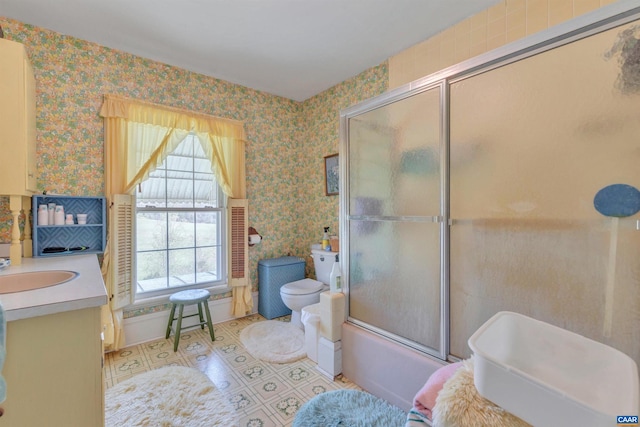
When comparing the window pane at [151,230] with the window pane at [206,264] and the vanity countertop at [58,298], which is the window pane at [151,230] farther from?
the vanity countertop at [58,298]

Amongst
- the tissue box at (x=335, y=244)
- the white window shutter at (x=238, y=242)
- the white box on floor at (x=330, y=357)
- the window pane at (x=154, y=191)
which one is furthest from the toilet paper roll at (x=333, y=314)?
the window pane at (x=154, y=191)

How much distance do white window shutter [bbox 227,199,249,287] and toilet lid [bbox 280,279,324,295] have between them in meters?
0.53

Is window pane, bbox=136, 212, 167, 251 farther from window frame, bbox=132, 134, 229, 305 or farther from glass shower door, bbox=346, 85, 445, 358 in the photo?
glass shower door, bbox=346, 85, 445, 358

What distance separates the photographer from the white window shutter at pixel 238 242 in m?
3.05

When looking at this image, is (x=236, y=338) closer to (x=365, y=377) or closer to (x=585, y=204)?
(x=365, y=377)

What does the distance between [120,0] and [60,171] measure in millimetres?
1391

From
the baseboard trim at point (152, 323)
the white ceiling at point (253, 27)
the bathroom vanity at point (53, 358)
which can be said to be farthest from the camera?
the baseboard trim at point (152, 323)

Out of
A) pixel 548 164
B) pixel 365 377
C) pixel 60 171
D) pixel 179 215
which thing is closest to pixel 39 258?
pixel 60 171

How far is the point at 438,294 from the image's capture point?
155 cm

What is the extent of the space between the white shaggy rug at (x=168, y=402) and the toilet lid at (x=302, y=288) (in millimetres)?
1019

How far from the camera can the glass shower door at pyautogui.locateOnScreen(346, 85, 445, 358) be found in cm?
158

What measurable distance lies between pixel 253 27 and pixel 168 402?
277cm

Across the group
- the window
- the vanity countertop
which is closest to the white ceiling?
the window

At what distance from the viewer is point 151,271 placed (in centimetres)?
272
